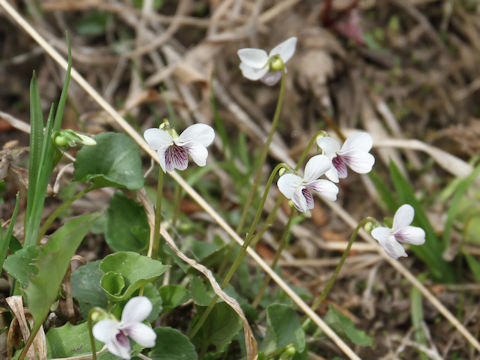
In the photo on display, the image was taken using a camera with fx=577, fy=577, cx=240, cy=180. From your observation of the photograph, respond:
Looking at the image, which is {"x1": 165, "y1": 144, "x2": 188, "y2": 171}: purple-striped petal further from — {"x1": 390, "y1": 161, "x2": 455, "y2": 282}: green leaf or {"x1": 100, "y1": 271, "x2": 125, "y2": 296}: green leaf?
{"x1": 390, "y1": 161, "x2": 455, "y2": 282}: green leaf

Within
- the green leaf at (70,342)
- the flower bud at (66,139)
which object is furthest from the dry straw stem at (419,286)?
the flower bud at (66,139)

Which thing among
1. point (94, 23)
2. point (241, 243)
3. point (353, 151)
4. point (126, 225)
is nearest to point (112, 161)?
point (126, 225)

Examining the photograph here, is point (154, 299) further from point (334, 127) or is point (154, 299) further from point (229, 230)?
point (334, 127)

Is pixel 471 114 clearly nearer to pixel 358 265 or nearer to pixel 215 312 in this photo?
pixel 358 265

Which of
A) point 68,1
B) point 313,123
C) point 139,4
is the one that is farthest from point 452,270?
point 68,1

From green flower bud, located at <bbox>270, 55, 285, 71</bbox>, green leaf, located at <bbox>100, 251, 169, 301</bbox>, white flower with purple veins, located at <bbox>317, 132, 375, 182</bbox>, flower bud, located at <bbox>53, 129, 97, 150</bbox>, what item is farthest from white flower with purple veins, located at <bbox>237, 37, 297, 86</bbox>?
green leaf, located at <bbox>100, 251, 169, 301</bbox>

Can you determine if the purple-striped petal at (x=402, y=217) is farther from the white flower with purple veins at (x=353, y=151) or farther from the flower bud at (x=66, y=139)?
the flower bud at (x=66, y=139)
